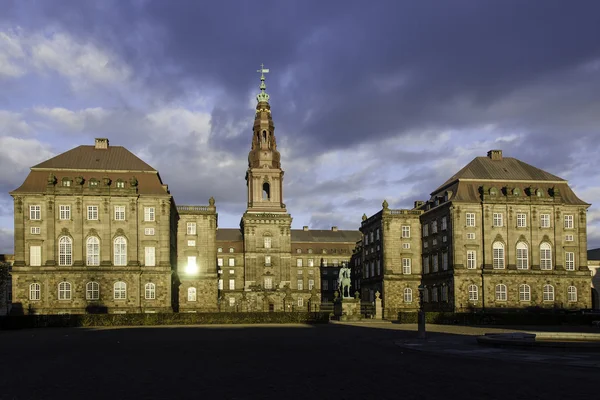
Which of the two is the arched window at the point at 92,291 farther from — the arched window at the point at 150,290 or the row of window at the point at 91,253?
the arched window at the point at 150,290

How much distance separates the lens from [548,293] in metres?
92.6

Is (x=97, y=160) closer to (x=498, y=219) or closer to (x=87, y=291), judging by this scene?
(x=87, y=291)

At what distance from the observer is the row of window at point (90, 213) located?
87.4m

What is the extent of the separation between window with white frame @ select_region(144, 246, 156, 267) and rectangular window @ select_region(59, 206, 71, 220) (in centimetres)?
1050

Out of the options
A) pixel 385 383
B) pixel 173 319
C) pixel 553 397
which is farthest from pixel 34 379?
pixel 173 319

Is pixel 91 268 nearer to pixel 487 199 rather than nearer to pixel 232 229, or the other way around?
pixel 487 199

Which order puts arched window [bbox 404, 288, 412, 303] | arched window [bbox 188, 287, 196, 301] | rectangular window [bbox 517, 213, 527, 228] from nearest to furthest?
rectangular window [bbox 517, 213, 527, 228] < arched window [bbox 188, 287, 196, 301] < arched window [bbox 404, 288, 412, 303]

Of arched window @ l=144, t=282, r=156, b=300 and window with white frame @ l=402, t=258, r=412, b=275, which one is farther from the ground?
window with white frame @ l=402, t=258, r=412, b=275

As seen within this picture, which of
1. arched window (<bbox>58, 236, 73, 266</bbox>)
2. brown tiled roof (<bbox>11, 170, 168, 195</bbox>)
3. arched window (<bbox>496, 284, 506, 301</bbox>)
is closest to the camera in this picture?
arched window (<bbox>58, 236, 73, 266</bbox>)

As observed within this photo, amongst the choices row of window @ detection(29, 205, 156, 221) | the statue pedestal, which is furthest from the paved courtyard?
row of window @ detection(29, 205, 156, 221)

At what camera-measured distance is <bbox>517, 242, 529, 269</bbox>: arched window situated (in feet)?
306

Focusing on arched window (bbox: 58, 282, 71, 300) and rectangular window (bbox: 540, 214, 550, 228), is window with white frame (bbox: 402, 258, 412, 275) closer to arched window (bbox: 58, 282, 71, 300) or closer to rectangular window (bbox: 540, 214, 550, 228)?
rectangular window (bbox: 540, 214, 550, 228)

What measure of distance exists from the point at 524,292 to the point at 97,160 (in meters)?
59.4

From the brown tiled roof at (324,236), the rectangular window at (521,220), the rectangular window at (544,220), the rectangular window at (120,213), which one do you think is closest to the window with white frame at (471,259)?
the rectangular window at (521,220)
